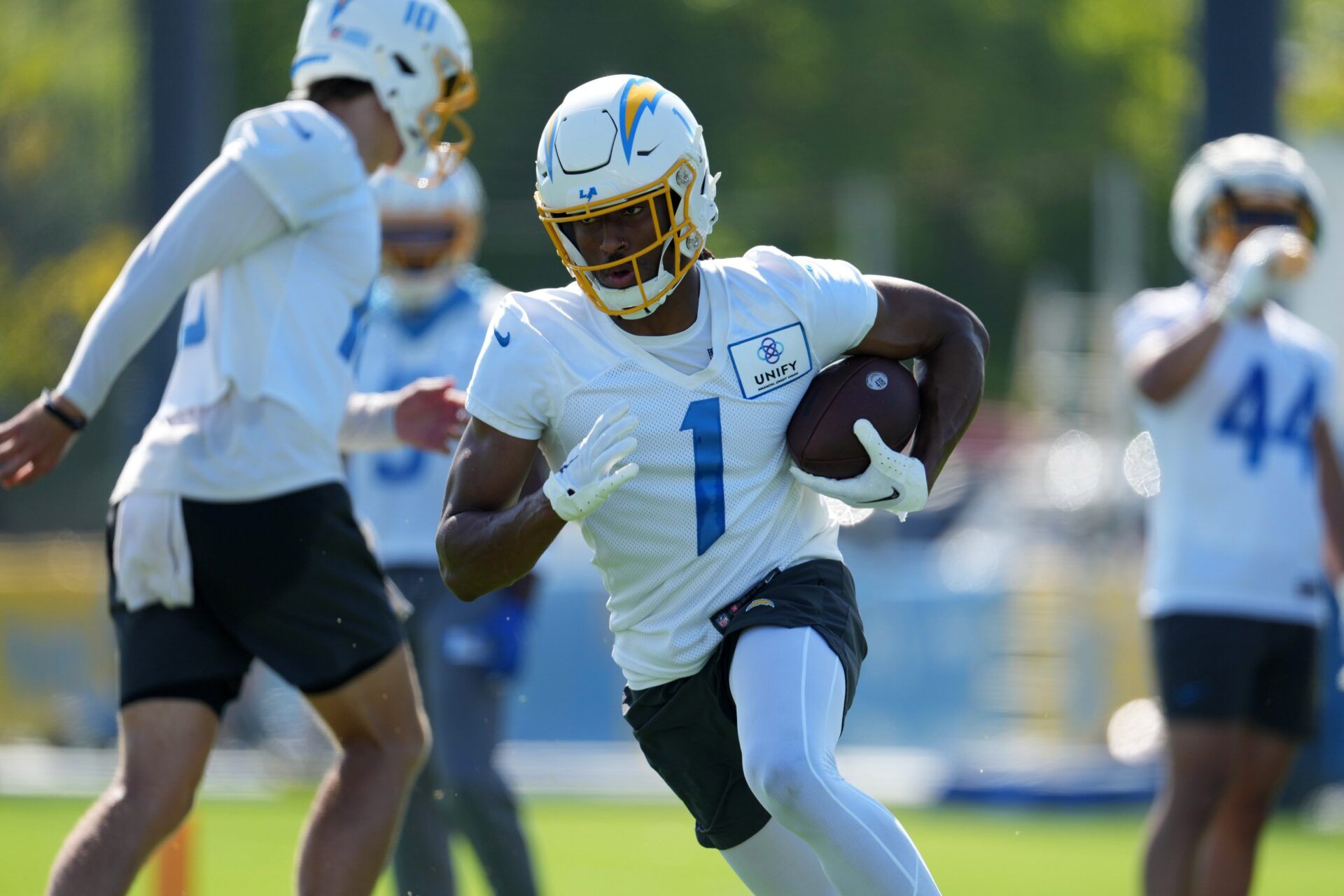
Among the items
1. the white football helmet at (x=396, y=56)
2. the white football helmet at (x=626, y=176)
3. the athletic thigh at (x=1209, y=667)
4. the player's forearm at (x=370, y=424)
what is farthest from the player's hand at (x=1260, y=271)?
the player's forearm at (x=370, y=424)

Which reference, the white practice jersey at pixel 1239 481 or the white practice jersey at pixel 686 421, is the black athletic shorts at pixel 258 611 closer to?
the white practice jersey at pixel 686 421

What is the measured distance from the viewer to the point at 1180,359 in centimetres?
471

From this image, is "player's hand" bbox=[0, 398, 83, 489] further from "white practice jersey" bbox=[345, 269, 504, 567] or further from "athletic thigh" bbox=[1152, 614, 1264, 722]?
"athletic thigh" bbox=[1152, 614, 1264, 722]

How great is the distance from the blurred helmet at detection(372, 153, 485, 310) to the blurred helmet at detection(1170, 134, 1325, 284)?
7.12ft

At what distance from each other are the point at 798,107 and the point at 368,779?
841 inches

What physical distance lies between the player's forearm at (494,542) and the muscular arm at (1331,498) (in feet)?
8.88

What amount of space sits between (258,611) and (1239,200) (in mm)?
2846

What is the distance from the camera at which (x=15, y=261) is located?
18141mm

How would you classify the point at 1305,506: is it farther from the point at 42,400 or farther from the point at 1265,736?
the point at 42,400

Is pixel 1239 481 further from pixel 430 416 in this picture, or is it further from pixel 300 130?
pixel 300 130

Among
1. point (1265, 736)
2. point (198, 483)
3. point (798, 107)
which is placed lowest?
point (798, 107)

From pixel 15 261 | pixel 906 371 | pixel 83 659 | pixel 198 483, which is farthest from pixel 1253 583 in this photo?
pixel 15 261

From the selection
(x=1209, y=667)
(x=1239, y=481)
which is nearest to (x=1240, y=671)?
(x=1209, y=667)

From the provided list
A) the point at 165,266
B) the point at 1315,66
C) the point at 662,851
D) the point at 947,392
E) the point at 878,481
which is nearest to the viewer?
the point at 878,481
